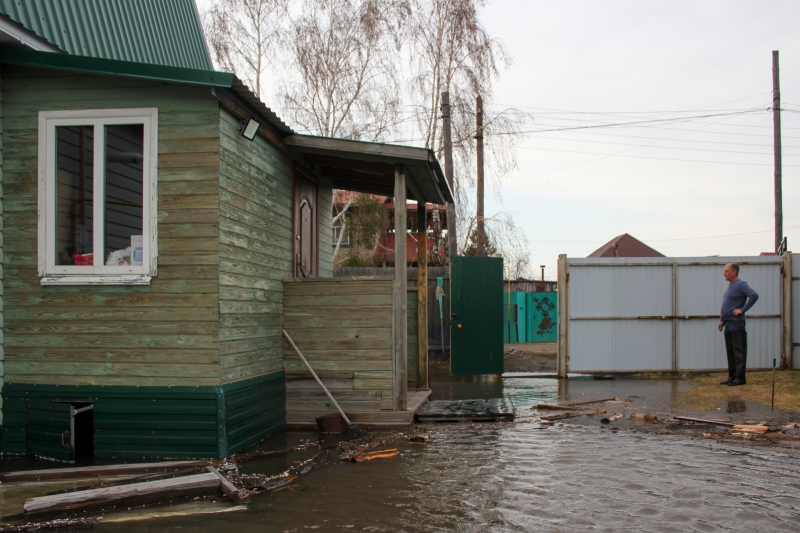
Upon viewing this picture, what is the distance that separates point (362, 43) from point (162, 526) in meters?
21.6

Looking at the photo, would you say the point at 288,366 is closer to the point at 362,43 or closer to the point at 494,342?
the point at 494,342

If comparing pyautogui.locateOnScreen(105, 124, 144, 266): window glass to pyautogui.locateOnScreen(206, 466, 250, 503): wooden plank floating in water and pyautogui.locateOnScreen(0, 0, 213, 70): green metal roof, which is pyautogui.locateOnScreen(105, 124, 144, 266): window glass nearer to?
pyautogui.locateOnScreen(0, 0, 213, 70): green metal roof

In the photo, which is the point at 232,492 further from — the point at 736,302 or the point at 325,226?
the point at 736,302

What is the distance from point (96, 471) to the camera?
5598mm

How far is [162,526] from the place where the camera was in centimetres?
451

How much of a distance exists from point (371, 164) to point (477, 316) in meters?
4.79

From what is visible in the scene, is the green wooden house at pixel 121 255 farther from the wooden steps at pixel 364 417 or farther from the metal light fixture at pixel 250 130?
the wooden steps at pixel 364 417

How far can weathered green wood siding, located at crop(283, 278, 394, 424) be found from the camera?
8.06m

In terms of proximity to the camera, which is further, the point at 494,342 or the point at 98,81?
the point at 494,342

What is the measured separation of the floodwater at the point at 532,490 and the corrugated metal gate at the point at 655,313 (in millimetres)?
5122

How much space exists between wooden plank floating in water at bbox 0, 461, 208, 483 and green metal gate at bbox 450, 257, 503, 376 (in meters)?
7.50

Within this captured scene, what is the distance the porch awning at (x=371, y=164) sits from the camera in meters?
7.97

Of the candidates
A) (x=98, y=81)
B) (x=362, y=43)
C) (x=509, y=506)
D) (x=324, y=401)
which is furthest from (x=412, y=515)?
(x=362, y=43)

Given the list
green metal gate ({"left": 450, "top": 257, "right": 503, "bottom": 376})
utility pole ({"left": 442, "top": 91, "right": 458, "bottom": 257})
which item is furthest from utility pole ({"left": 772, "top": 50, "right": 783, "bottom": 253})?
green metal gate ({"left": 450, "top": 257, "right": 503, "bottom": 376})
